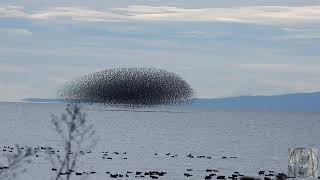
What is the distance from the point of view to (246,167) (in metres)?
57.9

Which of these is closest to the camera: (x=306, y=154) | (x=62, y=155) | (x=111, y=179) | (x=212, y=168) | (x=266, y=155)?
(x=306, y=154)

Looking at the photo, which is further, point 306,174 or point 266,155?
point 266,155

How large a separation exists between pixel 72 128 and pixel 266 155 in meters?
64.5

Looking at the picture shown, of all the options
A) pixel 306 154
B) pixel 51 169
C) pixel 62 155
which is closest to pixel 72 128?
pixel 306 154

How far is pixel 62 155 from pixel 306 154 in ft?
101

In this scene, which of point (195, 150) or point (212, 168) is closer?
point (212, 168)

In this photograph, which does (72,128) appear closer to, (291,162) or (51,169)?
(291,162)

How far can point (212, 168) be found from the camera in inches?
2173

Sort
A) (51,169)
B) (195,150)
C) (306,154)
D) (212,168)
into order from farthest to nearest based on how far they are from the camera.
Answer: (195,150) → (212,168) → (51,169) → (306,154)

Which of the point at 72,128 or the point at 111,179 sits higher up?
the point at 72,128

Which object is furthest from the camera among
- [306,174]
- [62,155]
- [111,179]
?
[62,155]

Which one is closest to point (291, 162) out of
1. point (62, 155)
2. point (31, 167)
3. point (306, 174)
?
point (306, 174)

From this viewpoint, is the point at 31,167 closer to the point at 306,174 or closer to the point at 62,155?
the point at 62,155

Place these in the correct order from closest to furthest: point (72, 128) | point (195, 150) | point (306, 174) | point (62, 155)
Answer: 1. point (72, 128)
2. point (306, 174)
3. point (62, 155)
4. point (195, 150)
